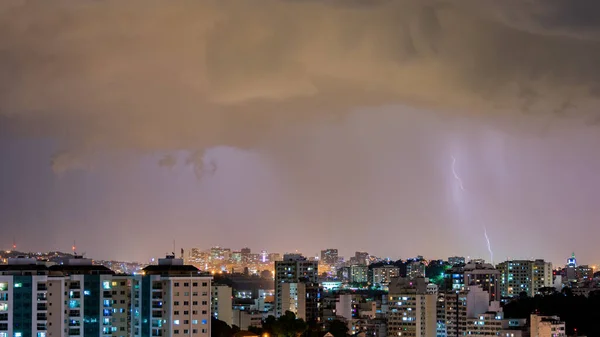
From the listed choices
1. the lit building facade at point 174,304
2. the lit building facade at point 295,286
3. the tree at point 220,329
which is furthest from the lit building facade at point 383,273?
the lit building facade at point 174,304

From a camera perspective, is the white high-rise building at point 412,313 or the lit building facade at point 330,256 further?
the lit building facade at point 330,256

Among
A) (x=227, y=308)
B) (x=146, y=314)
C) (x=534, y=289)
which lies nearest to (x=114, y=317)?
(x=146, y=314)

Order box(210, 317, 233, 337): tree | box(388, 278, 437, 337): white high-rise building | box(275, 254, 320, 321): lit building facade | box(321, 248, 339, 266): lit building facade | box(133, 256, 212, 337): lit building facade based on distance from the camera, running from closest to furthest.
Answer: box(133, 256, 212, 337): lit building facade
box(210, 317, 233, 337): tree
box(388, 278, 437, 337): white high-rise building
box(275, 254, 320, 321): lit building facade
box(321, 248, 339, 266): lit building facade

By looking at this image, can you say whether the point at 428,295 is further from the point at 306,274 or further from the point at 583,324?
the point at 306,274

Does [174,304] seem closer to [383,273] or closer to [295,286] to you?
[295,286]

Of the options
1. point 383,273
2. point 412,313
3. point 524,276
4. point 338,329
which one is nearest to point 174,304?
point 338,329

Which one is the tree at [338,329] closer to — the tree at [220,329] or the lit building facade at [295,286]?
the lit building facade at [295,286]

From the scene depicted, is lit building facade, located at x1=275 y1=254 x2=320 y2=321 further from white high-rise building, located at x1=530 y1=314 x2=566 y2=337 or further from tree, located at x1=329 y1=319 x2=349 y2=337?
white high-rise building, located at x1=530 y1=314 x2=566 y2=337

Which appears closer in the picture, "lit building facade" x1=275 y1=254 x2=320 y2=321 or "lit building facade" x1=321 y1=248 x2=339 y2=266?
"lit building facade" x1=275 y1=254 x2=320 y2=321

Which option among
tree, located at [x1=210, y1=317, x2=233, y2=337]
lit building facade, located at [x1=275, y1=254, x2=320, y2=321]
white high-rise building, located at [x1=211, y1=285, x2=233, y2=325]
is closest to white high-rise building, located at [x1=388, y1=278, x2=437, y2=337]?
lit building facade, located at [x1=275, y1=254, x2=320, y2=321]
